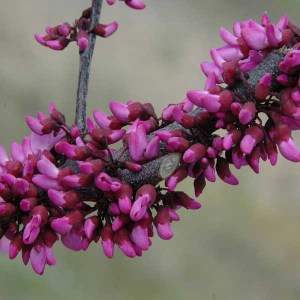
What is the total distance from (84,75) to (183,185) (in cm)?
205

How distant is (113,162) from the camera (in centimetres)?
95

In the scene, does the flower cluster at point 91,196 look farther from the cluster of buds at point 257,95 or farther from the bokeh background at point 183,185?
the bokeh background at point 183,185

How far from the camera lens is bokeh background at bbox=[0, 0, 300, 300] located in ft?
9.43

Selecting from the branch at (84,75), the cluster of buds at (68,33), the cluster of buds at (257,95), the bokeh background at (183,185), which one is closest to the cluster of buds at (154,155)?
the cluster of buds at (257,95)

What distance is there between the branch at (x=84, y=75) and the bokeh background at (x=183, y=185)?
156cm

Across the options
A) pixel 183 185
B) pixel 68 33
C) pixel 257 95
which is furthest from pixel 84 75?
pixel 183 185

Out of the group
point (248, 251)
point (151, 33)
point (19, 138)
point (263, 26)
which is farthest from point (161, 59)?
point (263, 26)

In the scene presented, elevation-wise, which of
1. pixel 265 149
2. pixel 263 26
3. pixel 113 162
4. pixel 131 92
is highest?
pixel 263 26

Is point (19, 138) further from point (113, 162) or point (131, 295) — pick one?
point (113, 162)

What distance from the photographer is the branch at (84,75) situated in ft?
3.76

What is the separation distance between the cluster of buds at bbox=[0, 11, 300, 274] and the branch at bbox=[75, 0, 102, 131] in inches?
4.9

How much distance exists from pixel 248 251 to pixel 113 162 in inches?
87.8

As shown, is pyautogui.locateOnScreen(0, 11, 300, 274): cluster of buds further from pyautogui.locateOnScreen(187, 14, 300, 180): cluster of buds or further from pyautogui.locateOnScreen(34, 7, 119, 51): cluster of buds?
pyautogui.locateOnScreen(34, 7, 119, 51): cluster of buds

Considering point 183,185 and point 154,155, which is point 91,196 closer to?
point 154,155
